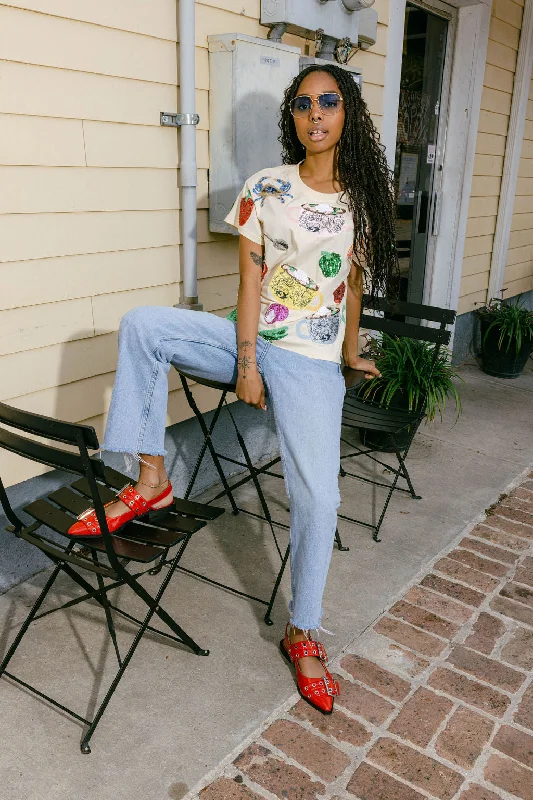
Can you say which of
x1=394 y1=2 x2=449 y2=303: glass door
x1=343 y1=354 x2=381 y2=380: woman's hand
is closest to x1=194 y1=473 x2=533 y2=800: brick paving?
x1=343 y1=354 x2=381 y2=380: woman's hand

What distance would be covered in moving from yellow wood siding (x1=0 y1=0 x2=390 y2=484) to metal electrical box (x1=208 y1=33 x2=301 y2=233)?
0.06m

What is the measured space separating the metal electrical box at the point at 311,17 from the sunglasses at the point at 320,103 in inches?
50.6

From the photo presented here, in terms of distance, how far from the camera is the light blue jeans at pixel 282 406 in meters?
2.15

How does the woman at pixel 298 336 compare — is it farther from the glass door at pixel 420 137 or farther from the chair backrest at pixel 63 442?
the glass door at pixel 420 137

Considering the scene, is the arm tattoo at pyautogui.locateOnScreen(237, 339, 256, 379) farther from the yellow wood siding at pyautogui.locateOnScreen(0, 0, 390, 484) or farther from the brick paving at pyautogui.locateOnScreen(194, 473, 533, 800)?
the brick paving at pyautogui.locateOnScreen(194, 473, 533, 800)

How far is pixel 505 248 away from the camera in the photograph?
6406mm

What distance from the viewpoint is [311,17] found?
335 cm

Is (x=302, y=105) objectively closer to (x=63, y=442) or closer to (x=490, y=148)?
(x=63, y=442)

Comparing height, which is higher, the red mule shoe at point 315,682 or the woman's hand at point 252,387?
the woman's hand at point 252,387

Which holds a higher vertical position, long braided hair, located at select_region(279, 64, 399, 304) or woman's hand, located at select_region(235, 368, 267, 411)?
long braided hair, located at select_region(279, 64, 399, 304)

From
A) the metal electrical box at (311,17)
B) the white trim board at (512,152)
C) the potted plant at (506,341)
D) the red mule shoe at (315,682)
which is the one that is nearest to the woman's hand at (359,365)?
the red mule shoe at (315,682)

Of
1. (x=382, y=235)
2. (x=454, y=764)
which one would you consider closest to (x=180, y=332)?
(x=382, y=235)

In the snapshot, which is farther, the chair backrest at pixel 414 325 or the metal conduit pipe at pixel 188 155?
the chair backrest at pixel 414 325

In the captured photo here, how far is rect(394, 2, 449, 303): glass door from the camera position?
17.0ft
